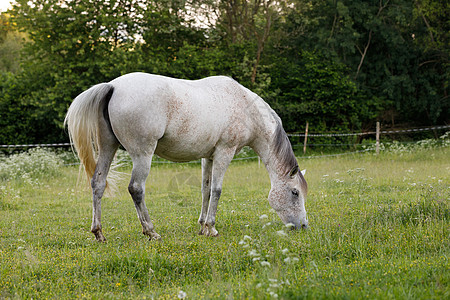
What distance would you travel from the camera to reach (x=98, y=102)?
15.1 feet

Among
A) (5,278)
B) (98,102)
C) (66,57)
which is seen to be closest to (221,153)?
(98,102)

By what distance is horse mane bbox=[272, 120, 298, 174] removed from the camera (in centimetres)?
563

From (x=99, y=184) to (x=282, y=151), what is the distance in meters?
2.55

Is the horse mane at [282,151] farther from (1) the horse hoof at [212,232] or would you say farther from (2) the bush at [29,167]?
(2) the bush at [29,167]

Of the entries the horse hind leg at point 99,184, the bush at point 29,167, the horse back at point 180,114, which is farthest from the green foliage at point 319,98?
the horse hind leg at point 99,184

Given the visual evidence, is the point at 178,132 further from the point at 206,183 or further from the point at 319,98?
the point at 319,98

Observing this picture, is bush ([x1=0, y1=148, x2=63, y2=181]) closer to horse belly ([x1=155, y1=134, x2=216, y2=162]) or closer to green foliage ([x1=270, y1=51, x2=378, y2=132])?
horse belly ([x1=155, y1=134, x2=216, y2=162])

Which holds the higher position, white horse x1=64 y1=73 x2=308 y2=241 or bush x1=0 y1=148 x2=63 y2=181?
white horse x1=64 y1=73 x2=308 y2=241

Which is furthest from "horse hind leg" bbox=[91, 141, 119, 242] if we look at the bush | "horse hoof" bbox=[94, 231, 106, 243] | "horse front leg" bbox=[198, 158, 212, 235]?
the bush

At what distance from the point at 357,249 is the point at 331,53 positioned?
2003 centimetres

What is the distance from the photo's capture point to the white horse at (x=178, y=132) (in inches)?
182

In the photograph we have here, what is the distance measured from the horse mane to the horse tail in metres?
2.38

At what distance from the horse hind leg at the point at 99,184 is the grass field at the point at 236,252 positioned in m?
0.18

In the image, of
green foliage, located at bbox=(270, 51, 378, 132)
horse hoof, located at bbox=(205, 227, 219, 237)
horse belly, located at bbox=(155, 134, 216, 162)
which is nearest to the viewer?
horse belly, located at bbox=(155, 134, 216, 162)
